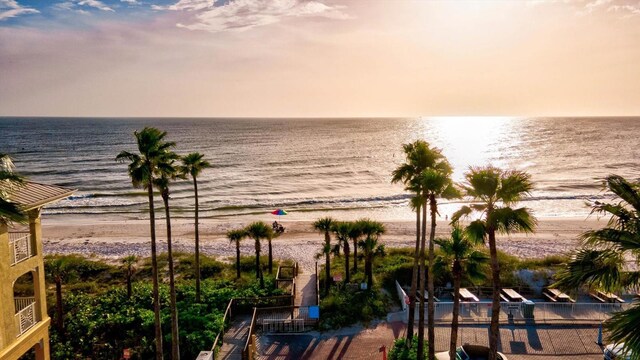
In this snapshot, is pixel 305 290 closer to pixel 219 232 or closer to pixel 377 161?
pixel 219 232

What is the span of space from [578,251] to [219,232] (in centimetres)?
4665

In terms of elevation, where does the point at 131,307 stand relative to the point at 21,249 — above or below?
below

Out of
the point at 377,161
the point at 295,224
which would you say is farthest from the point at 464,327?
the point at 377,161

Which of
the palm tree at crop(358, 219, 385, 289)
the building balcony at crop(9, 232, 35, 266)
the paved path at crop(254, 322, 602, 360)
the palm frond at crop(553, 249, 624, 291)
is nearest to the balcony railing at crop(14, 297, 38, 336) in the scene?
the building balcony at crop(9, 232, 35, 266)

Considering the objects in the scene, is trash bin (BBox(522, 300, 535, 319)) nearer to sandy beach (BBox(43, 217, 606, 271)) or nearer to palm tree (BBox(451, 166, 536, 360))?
palm tree (BBox(451, 166, 536, 360))

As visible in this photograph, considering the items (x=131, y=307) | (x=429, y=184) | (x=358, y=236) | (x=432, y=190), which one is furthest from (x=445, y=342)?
(x=131, y=307)

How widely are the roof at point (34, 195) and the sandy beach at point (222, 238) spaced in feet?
69.1

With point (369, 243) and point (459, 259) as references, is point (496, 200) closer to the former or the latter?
point (459, 259)

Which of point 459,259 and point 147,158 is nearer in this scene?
point 459,259

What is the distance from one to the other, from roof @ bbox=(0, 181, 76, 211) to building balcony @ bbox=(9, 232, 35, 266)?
1474 mm

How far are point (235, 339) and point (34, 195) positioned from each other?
11.3m

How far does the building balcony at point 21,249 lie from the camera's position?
563 inches

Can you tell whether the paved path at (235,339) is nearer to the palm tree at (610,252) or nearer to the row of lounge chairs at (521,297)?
the row of lounge chairs at (521,297)

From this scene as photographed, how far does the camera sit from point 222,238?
156ft
